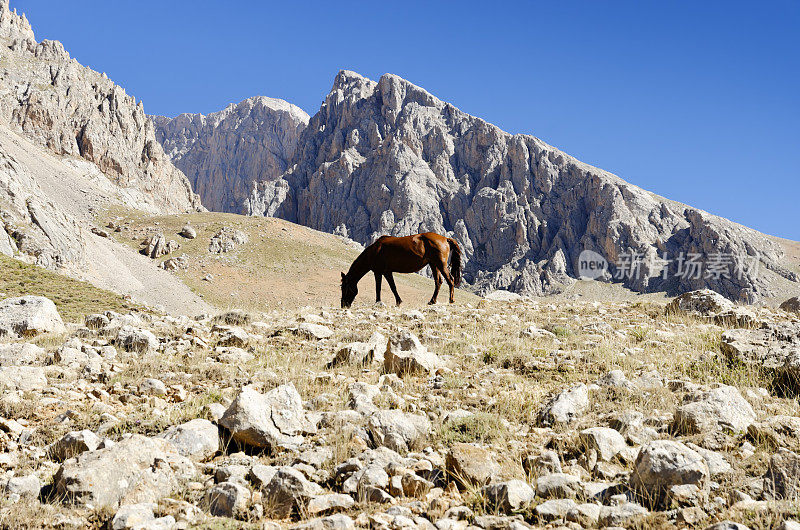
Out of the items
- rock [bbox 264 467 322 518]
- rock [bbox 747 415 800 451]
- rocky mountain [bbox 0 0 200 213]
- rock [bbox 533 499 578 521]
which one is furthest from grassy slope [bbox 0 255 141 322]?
rocky mountain [bbox 0 0 200 213]

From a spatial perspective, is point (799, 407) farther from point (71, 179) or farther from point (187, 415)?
point (71, 179)

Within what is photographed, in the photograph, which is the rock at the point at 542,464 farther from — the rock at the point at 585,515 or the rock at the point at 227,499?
the rock at the point at 227,499

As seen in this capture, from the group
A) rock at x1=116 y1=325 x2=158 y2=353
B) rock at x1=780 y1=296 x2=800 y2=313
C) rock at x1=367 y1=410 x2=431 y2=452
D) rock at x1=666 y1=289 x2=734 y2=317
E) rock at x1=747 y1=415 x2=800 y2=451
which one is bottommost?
rock at x1=116 y1=325 x2=158 y2=353

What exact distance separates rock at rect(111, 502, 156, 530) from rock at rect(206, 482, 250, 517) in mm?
462

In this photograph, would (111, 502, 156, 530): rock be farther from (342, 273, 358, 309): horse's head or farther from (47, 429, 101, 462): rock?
(342, 273, 358, 309): horse's head

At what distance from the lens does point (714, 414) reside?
5.43 meters

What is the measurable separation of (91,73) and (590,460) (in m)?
220

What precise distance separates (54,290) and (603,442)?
32.5 metres

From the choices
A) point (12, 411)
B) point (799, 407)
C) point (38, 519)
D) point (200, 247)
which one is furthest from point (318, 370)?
point (200, 247)

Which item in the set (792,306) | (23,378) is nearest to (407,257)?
(792,306)

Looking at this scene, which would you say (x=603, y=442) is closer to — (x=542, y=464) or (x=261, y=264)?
(x=542, y=464)

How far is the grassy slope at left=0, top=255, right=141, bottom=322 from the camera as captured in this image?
24.8 m

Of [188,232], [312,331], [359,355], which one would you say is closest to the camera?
[359,355]

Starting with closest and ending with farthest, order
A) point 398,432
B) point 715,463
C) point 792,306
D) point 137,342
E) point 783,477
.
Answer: point 783,477 < point 715,463 < point 398,432 < point 137,342 < point 792,306
